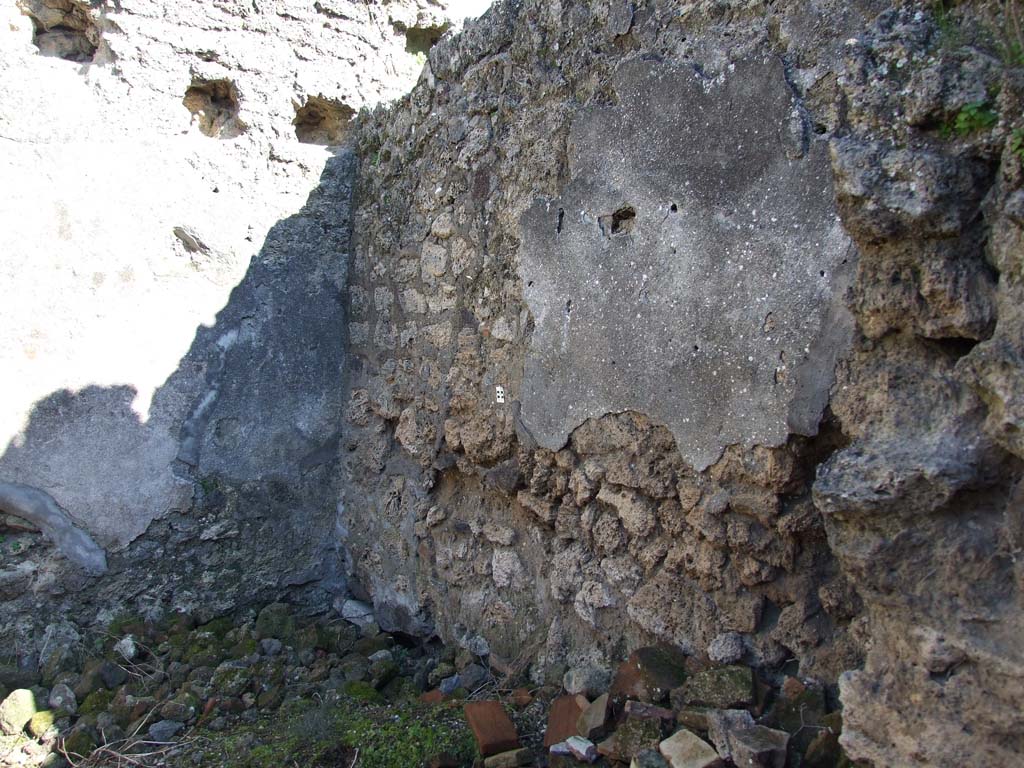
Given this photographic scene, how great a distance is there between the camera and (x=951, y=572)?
1.45 metres

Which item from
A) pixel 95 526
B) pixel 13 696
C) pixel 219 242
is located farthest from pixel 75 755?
pixel 219 242

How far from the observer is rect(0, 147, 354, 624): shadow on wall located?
326cm

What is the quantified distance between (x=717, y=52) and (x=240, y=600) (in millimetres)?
2667

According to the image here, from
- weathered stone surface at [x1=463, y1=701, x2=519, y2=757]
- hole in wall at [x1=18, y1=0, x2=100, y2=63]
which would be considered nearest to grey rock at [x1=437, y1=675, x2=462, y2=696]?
weathered stone surface at [x1=463, y1=701, x2=519, y2=757]

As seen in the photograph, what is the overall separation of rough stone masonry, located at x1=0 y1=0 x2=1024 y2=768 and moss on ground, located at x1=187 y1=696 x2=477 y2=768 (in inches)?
14.8

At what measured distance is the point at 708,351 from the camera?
7.16 ft

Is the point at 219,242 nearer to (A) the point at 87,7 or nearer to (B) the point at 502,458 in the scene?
(A) the point at 87,7

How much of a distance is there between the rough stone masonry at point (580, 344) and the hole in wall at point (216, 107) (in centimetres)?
1

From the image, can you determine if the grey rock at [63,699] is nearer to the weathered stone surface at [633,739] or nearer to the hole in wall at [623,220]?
the weathered stone surface at [633,739]

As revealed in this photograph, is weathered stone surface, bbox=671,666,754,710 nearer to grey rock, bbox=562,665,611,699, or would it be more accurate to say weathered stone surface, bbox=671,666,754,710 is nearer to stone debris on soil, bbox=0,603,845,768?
stone debris on soil, bbox=0,603,845,768

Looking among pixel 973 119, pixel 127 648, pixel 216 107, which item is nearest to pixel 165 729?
pixel 127 648

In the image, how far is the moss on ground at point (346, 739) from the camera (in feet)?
7.98

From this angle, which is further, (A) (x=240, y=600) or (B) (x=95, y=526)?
(A) (x=240, y=600)

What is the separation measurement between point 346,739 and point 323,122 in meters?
2.63
